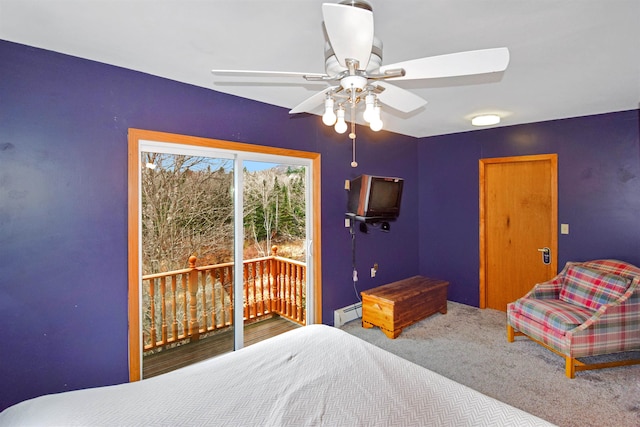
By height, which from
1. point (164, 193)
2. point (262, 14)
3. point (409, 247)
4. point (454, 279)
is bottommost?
point (454, 279)

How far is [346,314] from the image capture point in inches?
143

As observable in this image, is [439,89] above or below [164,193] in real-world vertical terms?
above

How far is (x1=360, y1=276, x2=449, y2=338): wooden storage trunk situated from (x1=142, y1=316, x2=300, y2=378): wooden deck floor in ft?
3.71

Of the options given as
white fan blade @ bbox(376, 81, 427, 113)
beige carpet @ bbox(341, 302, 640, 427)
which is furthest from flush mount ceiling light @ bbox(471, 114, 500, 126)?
beige carpet @ bbox(341, 302, 640, 427)

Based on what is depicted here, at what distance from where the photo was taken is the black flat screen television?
338 cm

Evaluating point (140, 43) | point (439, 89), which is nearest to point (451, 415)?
point (439, 89)

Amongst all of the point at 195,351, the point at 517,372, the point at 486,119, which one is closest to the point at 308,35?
the point at 486,119

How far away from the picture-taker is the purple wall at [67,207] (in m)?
1.79

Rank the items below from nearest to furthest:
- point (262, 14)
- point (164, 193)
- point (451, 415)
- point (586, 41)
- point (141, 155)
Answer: point (451, 415), point (262, 14), point (586, 41), point (141, 155), point (164, 193)

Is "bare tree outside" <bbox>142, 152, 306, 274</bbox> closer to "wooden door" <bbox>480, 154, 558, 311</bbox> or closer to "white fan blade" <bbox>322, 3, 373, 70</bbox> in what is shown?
"white fan blade" <bbox>322, 3, 373, 70</bbox>

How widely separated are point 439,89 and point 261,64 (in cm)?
148

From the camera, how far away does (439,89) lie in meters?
2.53

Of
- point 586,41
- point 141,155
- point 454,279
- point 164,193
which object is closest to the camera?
point 586,41

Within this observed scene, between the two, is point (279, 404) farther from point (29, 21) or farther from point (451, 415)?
point (29, 21)
